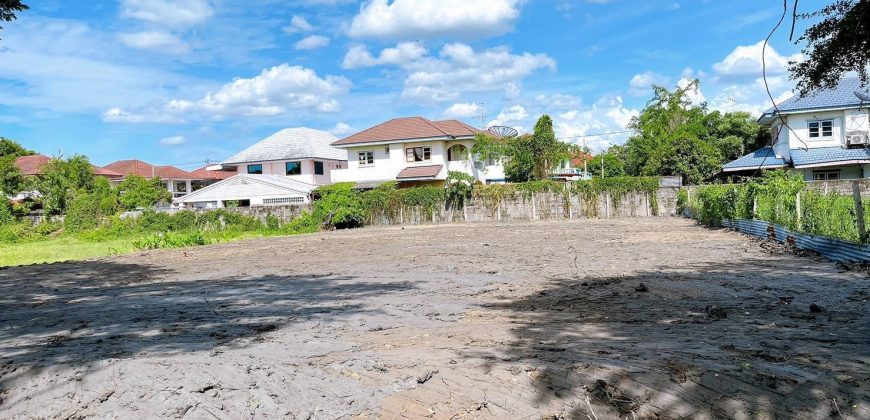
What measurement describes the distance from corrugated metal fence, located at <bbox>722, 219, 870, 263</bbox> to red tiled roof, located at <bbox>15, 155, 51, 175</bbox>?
50.9 metres

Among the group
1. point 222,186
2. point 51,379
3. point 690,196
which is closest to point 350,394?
point 51,379

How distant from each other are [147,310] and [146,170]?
59.4 meters

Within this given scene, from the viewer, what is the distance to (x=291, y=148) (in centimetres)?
4891

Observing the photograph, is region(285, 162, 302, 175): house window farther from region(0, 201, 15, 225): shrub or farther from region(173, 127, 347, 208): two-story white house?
region(0, 201, 15, 225): shrub

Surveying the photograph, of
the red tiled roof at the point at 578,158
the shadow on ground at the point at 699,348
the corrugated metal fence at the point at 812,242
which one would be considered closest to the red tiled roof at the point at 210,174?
the red tiled roof at the point at 578,158

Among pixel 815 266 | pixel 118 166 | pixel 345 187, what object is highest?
pixel 118 166

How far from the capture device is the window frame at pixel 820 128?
33.5 metres

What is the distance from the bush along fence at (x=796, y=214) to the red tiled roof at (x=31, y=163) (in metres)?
49.5

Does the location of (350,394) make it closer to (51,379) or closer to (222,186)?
(51,379)

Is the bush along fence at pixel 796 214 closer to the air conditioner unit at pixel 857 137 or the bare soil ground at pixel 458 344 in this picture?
the bare soil ground at pixel 458 344

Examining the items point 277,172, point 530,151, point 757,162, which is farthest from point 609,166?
point 277,172

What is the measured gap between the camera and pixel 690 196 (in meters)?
28.2

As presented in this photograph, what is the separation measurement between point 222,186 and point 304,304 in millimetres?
36808

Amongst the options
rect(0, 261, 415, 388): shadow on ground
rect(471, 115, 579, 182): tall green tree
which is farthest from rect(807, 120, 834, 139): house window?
rect(0, 261, 415, 388): shadow on ground
